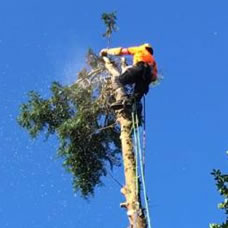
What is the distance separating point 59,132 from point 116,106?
8.25ft

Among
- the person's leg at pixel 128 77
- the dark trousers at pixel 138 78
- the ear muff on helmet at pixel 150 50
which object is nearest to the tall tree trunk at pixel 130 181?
the person's leg at pixel 128 77

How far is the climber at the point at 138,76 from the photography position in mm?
8966

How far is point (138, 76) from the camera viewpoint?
905cm

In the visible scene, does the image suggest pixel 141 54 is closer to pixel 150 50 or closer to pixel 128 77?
pixel 150 50

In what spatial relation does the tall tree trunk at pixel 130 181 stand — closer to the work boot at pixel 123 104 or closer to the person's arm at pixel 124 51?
the work boot at pixel 123 104

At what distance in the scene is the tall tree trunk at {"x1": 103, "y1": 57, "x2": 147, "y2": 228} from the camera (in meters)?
7.79

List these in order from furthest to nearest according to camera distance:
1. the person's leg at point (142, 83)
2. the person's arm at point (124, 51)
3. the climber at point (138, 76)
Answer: the person's arm at point (124, 51), the person's leg at point (142, 83), the climber at point (138, 76)

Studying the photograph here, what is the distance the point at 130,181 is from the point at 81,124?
2.83 m

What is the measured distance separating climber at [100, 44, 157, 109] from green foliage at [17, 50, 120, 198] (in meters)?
1.34

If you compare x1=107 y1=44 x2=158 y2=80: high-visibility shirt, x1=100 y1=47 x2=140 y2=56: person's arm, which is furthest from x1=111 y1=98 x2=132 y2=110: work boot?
x1=100 y1=47 x2=140 y2=56: person's arm

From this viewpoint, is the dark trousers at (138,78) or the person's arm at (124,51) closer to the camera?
the dark trousers at (138,78)

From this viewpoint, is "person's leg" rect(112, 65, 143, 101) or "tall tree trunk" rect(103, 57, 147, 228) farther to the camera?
"person's leg" rect(112, 65, 143, 101)

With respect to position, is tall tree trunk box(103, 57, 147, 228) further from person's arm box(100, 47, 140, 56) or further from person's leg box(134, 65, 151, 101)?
person's arm box(100, 47, 140, 56)

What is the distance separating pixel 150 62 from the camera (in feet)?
30.3
